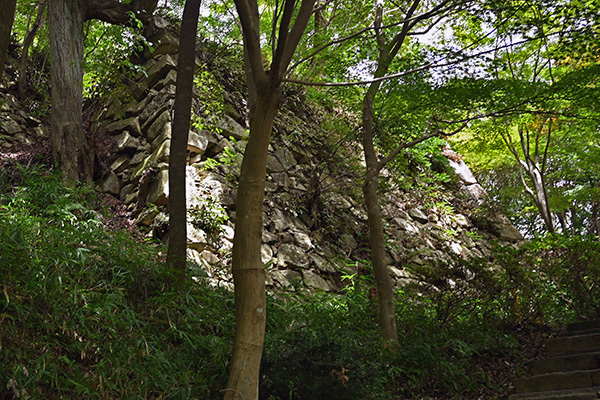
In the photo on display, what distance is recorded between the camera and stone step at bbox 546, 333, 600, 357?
464 centimetres

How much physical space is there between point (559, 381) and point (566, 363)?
0.42 m

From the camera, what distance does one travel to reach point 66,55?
22.6 ft

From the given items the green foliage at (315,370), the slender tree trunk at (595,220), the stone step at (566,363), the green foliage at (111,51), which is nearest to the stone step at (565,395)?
the stone step at (566,363)

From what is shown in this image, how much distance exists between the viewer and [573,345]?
187 inches

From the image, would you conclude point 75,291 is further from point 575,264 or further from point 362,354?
point 575,264

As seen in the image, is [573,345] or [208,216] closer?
[573,345]

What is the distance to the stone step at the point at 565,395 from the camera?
356 cm

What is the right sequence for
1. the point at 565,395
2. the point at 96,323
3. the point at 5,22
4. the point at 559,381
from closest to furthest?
1. the point at 5,22
2. the point at 96,323
3. the point at 565,395
4. the point at 559,381

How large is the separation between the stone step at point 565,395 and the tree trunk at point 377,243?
4.35 feet

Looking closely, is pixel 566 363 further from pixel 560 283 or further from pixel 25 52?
pixel 25 52

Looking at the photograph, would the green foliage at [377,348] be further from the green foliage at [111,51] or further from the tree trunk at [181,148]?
the green foliage at [111,51]

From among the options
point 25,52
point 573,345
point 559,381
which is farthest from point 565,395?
point 25,52

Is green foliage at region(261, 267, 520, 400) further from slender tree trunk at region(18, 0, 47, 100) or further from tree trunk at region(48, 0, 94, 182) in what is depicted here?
slender tree trunk at region(18, 0, 47, 100)

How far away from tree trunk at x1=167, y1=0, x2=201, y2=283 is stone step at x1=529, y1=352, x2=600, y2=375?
383cm
